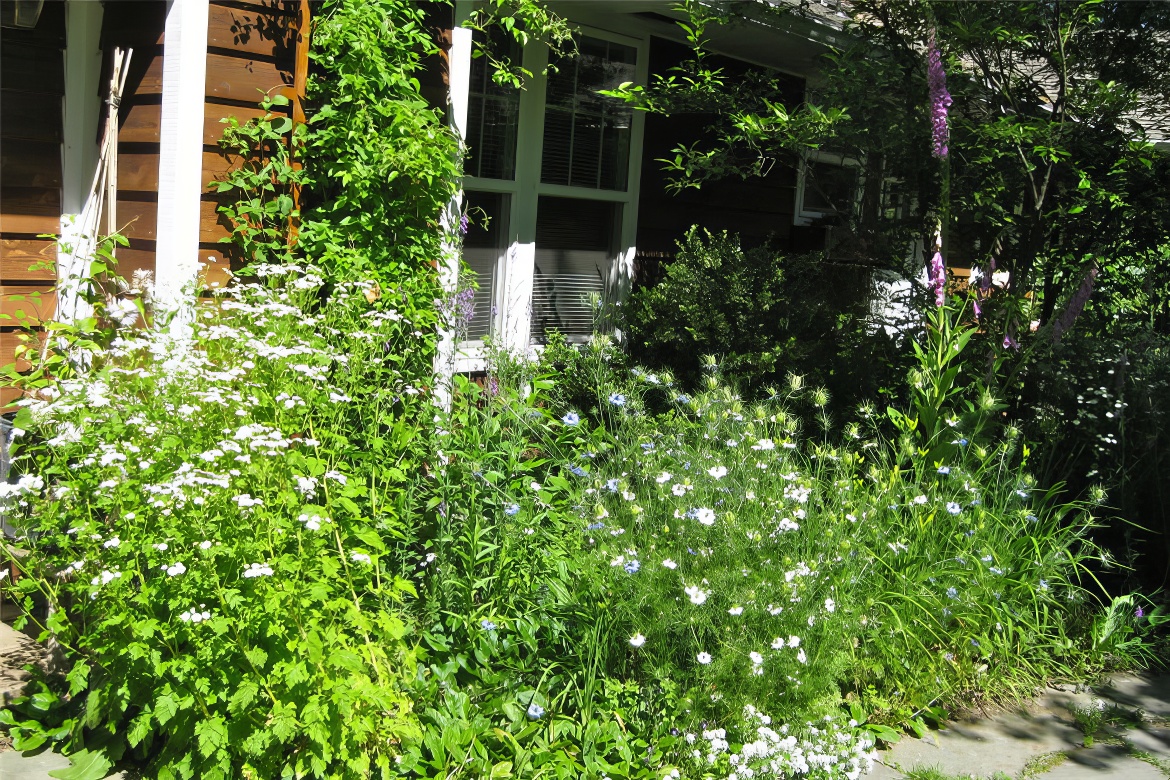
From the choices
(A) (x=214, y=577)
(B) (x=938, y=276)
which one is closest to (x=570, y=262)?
(B) (x=938, y=276)

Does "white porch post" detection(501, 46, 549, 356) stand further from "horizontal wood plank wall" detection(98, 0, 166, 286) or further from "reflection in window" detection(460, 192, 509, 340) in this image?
"horizontal wood plank wall" detection(98, 0, 166, 286)

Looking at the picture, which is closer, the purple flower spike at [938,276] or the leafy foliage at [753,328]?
the purple flower spike at [938,276]

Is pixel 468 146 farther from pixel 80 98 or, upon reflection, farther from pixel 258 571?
pixel 258 571

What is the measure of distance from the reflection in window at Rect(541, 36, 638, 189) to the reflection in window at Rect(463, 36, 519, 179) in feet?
0.87

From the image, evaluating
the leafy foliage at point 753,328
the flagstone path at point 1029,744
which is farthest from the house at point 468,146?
the flagstone path at point 1029,744

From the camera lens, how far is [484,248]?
609 cm

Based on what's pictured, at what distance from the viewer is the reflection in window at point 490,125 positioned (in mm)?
5848

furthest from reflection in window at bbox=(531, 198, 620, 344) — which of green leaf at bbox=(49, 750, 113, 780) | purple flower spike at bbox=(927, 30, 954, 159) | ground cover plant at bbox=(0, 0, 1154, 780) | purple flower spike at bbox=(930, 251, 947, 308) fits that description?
green leaf at bbox=(49, 750, 113, 780)

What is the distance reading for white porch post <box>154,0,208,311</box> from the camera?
4102 mm

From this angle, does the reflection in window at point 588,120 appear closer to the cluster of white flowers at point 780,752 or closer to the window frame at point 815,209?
the window frame at point 815,209

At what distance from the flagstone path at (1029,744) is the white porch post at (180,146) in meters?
1.59

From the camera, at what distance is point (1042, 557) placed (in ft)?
14.6

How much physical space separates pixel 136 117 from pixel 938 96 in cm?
370

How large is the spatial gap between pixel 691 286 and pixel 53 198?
3.40m
